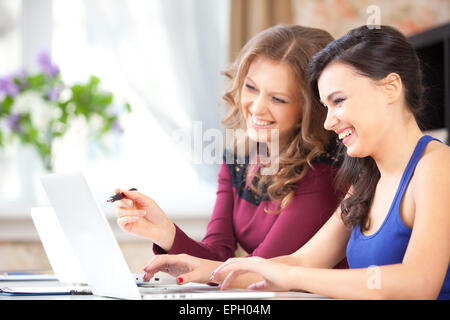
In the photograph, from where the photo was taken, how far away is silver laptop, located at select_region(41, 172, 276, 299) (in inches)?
35.8

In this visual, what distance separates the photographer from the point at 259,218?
1.69 metres

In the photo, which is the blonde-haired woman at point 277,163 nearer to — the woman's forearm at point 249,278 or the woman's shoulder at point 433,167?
the woman's forearm at point 249,278

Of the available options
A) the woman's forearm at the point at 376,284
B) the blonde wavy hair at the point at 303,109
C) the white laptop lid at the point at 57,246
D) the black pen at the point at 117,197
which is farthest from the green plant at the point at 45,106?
the woman's forearm at the point at 376,284

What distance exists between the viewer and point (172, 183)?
3061 millimetres

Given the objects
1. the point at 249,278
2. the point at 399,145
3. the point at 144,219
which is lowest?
the point at 249,278

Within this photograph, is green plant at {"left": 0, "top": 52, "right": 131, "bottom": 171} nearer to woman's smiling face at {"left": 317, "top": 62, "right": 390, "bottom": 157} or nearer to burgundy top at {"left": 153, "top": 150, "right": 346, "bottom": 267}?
burgundy top at {"left": 153, "top": 150, "right": 346, "bottom": 267}

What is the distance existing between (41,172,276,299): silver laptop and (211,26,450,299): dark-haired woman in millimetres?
141

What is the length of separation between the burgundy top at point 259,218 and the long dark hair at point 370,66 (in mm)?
240

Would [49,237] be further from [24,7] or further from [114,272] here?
[24,7]

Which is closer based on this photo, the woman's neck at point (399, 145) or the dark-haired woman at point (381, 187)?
the dark-haired woman at point (381, 187)

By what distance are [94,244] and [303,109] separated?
2.67ft

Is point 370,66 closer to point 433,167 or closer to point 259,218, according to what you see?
A: point 433,167

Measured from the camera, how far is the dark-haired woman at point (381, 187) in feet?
3.12

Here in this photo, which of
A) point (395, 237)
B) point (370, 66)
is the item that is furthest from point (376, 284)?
point (370, 66)
